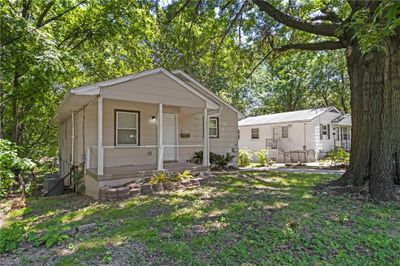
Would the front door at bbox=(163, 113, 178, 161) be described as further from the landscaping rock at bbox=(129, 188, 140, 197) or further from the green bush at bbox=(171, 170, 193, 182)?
the landscaping rock at bbox=(129, 188, 140, 197)

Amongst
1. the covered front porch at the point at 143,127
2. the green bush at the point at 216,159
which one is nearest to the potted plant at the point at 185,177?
the covered front porch at the point at 143,127

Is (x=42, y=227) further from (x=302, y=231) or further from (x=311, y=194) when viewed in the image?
(x=311, y=194)

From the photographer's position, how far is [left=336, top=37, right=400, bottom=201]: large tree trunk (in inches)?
237

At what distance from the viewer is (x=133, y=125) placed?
9891mm

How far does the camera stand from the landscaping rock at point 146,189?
23.6ft

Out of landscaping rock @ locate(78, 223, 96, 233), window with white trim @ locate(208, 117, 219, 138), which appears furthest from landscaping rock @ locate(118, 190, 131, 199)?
window with white trim @ locate(208, 117, 219, 138)

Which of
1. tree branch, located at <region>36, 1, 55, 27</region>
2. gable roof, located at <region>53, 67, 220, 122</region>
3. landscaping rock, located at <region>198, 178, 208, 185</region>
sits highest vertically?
tree branch, located at <region>36, 1, 55, 27</region>

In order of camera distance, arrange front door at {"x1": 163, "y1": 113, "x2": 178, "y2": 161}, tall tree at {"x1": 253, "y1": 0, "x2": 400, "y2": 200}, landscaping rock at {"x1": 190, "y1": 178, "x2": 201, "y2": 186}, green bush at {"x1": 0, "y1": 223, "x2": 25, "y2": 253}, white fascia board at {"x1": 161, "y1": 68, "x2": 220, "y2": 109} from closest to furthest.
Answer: green bush at {"x1": 0, "y1": 223, "x2": 25, "y2": 253} → tall tree at {"x1": 253, "y1": 0, "x2": 400, "y2": 200} → landscaping rock at {"x1": 190, "y1": 178, "x2": 201, "y2": 186} → white fascia board at {"x1": 161, "y1": 68, "x2": 220, "y2": 109} → front door at {"x1": 163, "y1": 113, "x2": 178, "y2": 161}

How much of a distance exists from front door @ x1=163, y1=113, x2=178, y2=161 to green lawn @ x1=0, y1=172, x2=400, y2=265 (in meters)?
4.42

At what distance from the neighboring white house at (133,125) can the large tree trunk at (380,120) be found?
5.00 metres

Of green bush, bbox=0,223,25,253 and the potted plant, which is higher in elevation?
the potted plant

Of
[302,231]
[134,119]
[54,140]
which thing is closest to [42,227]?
[302,231]

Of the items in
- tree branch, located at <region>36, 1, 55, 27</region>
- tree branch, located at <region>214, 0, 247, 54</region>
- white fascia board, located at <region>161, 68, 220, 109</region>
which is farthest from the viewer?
tree branch, located at <region>36, 1, 55, 27</region>

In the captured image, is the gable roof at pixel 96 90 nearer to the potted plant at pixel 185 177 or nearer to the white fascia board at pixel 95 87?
the white fascia board at pixel 95 87
